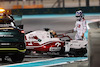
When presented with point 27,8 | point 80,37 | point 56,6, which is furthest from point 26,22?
point 80,37

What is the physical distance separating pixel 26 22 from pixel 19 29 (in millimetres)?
16409

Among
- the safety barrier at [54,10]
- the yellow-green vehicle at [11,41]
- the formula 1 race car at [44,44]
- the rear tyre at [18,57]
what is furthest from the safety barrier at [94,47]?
the safety barrier at [54,10]

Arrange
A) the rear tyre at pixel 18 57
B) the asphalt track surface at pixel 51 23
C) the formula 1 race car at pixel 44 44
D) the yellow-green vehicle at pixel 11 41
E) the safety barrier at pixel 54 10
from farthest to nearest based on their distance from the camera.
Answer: the asphalt track surface at pixel 51 23
the safety barrier at pixel 54 10
the formula 1 race car at pixel 44 44
the rear tyre at pixel 18 57
the yellow-green vehicle at pixel 11 41

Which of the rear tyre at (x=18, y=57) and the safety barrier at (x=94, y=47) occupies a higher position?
the safety barrier at (x=94, y=47)

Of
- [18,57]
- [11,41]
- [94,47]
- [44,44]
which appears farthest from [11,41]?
[94,47]

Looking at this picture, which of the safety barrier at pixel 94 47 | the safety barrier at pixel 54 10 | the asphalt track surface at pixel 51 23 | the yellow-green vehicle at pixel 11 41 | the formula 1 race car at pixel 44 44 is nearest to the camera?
the safety barrier at pixel 94 47

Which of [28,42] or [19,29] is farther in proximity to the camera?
[28,42]

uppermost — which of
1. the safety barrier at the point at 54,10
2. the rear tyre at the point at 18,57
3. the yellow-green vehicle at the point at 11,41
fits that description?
the safety barrier at the point at 54,10

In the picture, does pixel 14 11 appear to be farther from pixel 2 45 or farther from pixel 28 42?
pixel 2 45

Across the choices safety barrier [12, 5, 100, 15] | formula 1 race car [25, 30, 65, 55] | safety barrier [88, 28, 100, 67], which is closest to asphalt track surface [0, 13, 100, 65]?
safety barrier [12, 5, 100, 15]

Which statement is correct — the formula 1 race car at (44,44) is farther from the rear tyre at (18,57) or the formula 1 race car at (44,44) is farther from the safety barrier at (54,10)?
the safety barrier at (54,10)

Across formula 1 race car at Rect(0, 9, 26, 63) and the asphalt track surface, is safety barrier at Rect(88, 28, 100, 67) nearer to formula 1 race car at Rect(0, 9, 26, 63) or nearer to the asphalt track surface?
formula 1 race car at Rect(0, 9, 26, 63)

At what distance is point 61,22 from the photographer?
83.6 feet

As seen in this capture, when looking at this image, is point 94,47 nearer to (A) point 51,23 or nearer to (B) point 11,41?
(B) point 11,41
